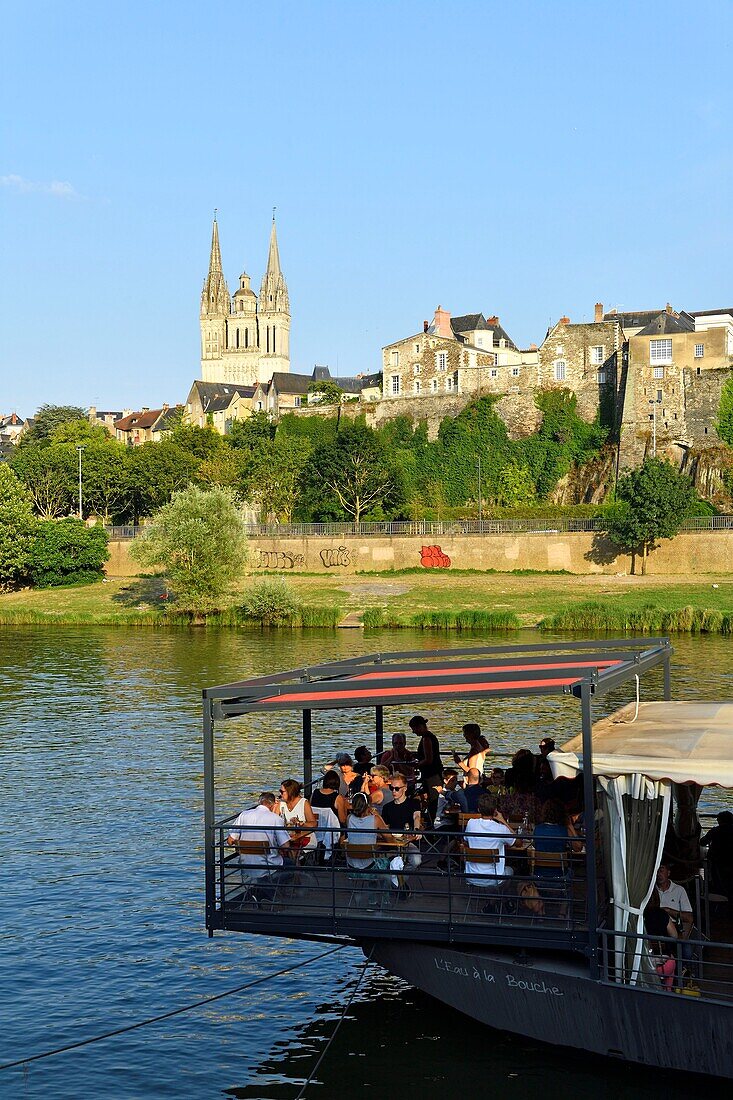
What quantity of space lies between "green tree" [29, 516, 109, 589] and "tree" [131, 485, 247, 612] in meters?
14.4

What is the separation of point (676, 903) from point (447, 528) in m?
66.1

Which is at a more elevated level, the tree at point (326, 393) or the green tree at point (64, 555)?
the tree at point (326, 393)

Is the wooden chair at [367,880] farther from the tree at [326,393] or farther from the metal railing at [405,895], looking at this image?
the tree at [326,393]

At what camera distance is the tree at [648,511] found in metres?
68.6

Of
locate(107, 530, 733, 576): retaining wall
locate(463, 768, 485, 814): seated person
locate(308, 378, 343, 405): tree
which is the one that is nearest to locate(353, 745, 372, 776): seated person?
locate(463, 768, 485, 814): seated person

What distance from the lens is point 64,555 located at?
73.9 m

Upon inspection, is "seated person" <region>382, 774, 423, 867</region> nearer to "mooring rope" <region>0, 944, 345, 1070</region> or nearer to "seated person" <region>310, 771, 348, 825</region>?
"seated person" <region>310, 771, 348, 825</region>

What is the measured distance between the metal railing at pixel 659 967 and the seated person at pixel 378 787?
322 cm

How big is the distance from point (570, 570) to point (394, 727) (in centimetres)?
4217

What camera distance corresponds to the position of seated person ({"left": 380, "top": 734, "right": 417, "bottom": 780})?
16.2 meters

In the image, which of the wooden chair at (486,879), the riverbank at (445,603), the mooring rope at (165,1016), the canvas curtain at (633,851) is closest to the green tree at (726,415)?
the riverbank at (445,603)

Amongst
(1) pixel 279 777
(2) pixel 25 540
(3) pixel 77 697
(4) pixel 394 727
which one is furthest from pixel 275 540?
(1) pixel 279 777

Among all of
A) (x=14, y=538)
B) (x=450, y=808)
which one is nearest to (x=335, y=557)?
(x=14, y=538)

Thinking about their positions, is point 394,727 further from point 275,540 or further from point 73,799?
point 275,540
